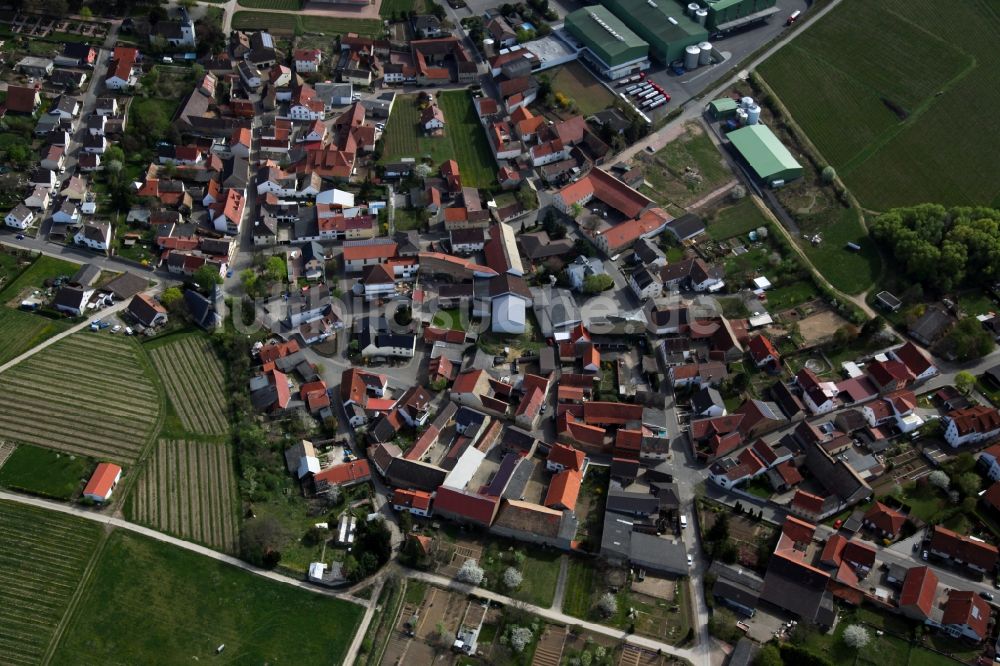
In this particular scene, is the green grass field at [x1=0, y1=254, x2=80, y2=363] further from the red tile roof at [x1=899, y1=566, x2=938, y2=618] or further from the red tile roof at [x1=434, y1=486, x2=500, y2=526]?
the red tile roof at [x1=899, y1=566, x2=938, y2=618]

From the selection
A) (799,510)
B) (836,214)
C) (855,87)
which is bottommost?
(799,510)

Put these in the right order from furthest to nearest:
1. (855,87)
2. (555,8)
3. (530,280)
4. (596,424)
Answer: (555,8) → (855,87) → (530,280) → (596,424)

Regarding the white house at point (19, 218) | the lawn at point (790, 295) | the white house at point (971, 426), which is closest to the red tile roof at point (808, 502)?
the white house at point (971, 426)

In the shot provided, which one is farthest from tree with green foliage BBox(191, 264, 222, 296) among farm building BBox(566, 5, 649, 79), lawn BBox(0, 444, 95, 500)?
farm building BBox(566, 5, 649, 79)

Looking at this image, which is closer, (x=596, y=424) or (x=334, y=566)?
(x=334, y=566)

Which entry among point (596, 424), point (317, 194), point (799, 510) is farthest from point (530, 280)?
point (799, 510)

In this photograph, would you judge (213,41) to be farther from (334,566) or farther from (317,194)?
(334,566)

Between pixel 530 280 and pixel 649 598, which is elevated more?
pixel 530 280
